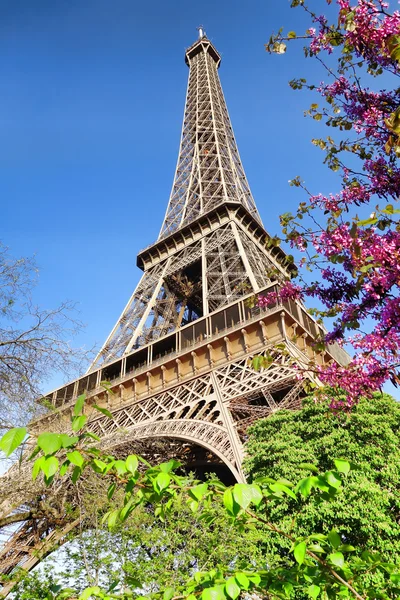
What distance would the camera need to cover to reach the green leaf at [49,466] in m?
2.14

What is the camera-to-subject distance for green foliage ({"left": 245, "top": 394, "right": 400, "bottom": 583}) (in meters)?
11.7

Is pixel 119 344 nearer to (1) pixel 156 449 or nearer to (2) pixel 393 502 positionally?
(1) pixel 156 449

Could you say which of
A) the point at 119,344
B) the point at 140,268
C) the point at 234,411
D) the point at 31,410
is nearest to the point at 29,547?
the point at 234,411

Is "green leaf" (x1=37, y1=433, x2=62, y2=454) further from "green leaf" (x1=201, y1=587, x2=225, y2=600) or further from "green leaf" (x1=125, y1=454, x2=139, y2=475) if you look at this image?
"green leaf" (x1=201, y1=587, x2=225, y2=600)

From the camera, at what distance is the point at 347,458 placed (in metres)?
11.8

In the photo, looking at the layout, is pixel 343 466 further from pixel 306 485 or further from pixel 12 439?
pixel 12 439

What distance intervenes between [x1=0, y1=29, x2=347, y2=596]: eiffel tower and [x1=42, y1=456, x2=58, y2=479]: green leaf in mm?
4250

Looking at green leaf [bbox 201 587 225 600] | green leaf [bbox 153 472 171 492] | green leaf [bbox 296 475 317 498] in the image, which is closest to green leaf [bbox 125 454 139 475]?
green leaf [bbox 153 472 171 492]

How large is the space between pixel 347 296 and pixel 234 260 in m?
23.6

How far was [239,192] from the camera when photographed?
130 ft

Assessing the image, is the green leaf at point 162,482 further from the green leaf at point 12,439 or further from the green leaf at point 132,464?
the green leaf at point 12,439

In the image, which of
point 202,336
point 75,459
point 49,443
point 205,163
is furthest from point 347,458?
point 205,163

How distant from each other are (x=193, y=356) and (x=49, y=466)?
1960 cm

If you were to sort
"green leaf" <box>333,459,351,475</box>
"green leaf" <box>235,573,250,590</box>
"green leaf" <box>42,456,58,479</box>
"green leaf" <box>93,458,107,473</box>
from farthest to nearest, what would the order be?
"green leaf" <box>93,458,107,473</box>, "green leaf" <box>235,573,250,590</box>, "green leaf" <box>333,459,351,475</box>, "green leaf" <box>42,456,58,479</box>
